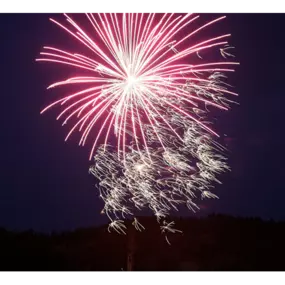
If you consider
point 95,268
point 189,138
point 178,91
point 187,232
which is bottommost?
Result: point 95,268

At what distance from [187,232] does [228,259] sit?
81cm

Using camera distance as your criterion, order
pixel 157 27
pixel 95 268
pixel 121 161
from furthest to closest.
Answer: pixel 95 268, pixel 121 161, pixel 157 27

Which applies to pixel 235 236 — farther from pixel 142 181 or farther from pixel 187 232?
pixel 142 181

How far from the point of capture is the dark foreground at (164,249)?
720 cm

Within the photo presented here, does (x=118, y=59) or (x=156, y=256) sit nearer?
(x=118, y=59)

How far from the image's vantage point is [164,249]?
7.28m

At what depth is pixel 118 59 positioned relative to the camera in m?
6.19

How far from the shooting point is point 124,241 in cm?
730

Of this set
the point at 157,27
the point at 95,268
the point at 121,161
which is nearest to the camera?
the point at 157,27

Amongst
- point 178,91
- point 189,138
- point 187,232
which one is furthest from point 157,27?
point 187,232

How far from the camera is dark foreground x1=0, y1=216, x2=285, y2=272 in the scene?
7199 millimetres
